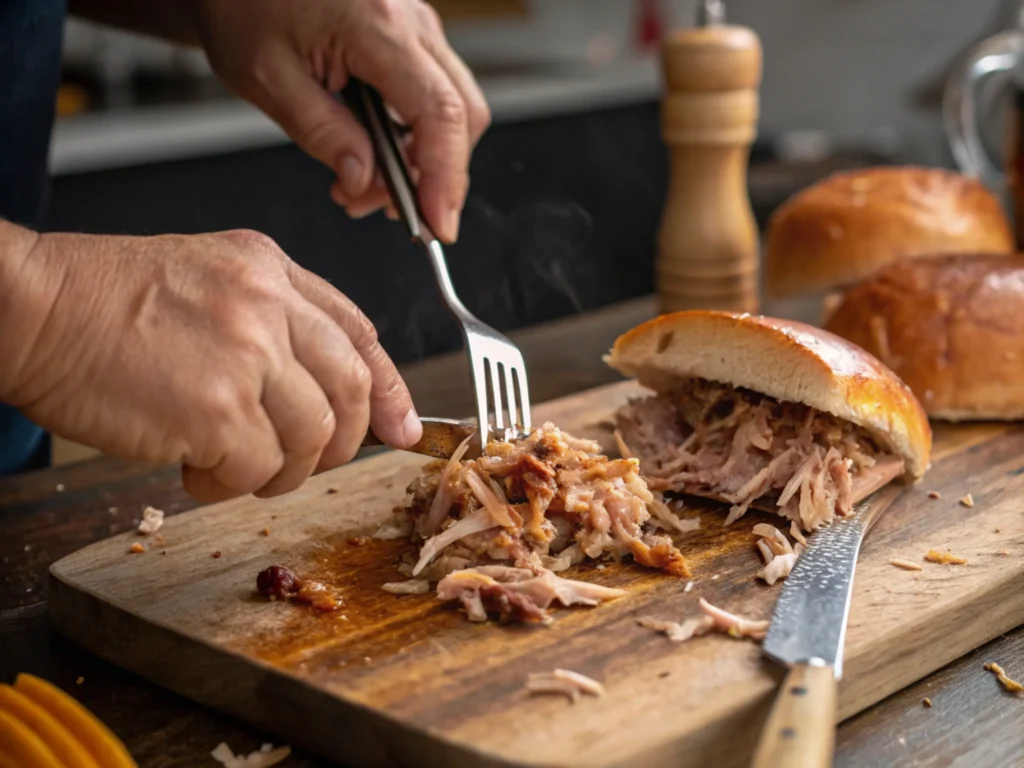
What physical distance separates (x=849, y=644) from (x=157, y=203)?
16.5ft

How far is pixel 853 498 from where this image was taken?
2.21 m

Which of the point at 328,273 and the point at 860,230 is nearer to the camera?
the point at 860,230

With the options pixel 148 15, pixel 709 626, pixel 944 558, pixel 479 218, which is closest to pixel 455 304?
pixel 709 626

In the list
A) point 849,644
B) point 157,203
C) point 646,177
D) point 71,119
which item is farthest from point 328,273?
point 849,644

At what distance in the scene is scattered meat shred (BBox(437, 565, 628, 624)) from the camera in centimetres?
179

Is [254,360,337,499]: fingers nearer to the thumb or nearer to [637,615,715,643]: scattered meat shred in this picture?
[637,615,715,643]: scattered meat shred

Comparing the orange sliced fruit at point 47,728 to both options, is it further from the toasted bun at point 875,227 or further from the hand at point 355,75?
the toasted bun at point 875,227

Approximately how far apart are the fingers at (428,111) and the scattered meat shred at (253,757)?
1379 mm

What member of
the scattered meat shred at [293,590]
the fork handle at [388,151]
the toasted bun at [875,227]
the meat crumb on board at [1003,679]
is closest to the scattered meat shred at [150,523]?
the scattered meat shred at [293,590]

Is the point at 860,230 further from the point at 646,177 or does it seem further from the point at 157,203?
the point at 646,177

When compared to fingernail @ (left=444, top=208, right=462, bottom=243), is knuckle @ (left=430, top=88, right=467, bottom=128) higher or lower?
higher

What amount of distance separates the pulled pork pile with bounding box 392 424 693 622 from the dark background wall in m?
1.66

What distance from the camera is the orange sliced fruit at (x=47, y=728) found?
1.50 meters

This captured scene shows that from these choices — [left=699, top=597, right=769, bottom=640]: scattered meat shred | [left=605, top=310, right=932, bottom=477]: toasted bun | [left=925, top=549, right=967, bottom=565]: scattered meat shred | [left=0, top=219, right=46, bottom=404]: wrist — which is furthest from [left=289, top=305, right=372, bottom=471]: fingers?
[left=925, top=549, right=967, bottom=565]: scattered meat shred
